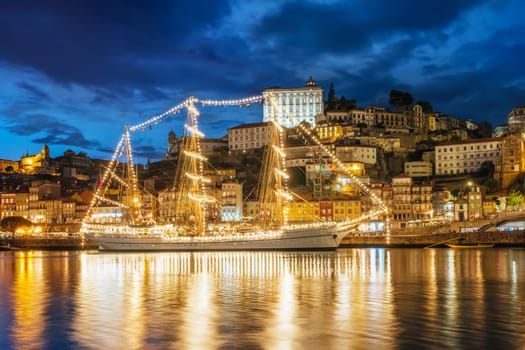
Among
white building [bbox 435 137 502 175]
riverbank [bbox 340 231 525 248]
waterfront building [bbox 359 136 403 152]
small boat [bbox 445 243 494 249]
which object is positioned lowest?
small boat [bbox 445 243 494 249]

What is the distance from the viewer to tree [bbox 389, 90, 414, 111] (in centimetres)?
12875

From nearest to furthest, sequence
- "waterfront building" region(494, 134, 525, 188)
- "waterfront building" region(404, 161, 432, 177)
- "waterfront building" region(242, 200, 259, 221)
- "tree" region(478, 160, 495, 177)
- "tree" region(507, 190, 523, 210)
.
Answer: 1. "tree" region(507, 190, 523, 210)
2. "waterfront building" region(494, 134, 525, 188)
3. "waterfront building" region(242, 200, 259, 221)
4. "tree" region(478, 160, 495, 177)
5. "waterfront building" region(404, 161, 432, 177)

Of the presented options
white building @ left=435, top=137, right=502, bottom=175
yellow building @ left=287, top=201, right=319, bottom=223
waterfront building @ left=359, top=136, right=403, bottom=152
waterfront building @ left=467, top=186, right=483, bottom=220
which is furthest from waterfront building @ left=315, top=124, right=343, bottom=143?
waterfront building @ left=467, top=186, right=483, bottom=220

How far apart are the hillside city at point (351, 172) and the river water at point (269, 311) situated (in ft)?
128

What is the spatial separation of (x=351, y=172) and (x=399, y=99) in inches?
1572

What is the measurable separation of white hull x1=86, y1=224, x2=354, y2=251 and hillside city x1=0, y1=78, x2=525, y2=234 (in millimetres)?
9067

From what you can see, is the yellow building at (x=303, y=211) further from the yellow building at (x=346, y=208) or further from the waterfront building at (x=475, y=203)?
the waterfront building at (x=475, y=203)

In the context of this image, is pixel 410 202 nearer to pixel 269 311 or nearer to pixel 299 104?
pixel 299 104

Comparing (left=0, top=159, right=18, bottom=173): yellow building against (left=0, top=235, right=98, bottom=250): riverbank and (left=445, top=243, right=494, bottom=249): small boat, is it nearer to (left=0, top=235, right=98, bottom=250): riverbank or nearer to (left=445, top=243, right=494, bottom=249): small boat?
(left=0, top=235, right=98, bottom=250): riverbank

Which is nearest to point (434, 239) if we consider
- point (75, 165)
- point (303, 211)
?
point (303, 211)

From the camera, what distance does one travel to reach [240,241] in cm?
6406

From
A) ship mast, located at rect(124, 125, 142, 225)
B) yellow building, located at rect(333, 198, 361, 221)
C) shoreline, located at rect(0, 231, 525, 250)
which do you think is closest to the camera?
shoreline, located at rect(0, 231, 525, 250)

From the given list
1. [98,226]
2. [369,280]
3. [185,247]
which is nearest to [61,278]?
[369,280]

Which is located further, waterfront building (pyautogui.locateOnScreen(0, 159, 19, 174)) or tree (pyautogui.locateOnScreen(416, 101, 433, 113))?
waterfront building (pyautogui.locateOnScreen(0, 159, 19, 174))
